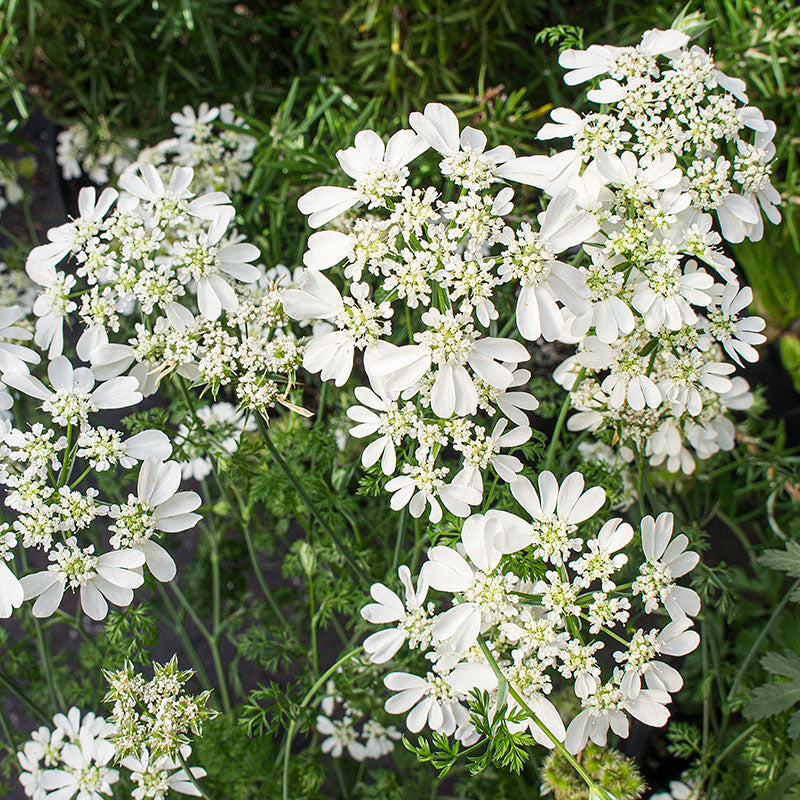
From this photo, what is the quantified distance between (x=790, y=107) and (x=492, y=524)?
118cm

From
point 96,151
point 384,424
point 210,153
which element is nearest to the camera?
point 384,424

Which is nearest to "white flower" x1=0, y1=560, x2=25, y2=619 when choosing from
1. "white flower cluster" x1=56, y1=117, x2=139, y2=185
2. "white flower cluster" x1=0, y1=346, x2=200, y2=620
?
"white flower cluster" x1=0, y1=346, x2=200, y2=620

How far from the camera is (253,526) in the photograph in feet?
4.50

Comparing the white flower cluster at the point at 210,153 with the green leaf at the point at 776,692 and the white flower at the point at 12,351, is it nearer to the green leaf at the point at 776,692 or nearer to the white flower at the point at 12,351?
the white flower at the point at 12,351

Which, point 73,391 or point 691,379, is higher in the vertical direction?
point 73,391

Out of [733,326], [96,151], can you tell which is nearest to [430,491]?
[733,326]

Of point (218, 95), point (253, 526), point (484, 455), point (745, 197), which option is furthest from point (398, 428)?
point (218, 95)

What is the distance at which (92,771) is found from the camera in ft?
2.80

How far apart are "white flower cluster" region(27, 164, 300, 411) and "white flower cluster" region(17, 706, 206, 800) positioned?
1.36 feet

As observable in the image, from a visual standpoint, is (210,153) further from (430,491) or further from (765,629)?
(765,629)

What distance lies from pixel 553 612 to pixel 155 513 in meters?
0.40

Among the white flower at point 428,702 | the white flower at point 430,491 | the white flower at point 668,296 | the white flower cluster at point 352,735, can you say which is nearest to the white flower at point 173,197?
the white flower at point 430,491

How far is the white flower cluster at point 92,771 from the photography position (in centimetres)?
82

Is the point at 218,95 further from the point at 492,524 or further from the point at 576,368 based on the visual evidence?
the point at 492,524
